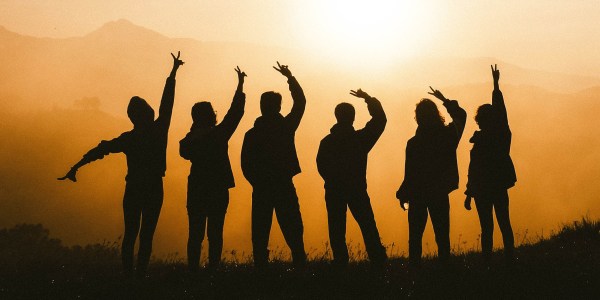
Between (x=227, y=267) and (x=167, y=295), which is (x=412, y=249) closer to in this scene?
(x=227, y=267)

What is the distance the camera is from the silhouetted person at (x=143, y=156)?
26.1 feet

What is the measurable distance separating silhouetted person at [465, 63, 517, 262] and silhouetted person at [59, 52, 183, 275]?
4.65 metres


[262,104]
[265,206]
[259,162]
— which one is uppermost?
[262,104]

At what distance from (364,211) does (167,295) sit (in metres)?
2.97

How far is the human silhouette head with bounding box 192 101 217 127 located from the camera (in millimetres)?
8195

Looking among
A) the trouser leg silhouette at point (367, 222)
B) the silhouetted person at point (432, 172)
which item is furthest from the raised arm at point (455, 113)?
the trouser leg silhouette at point (367, 222)

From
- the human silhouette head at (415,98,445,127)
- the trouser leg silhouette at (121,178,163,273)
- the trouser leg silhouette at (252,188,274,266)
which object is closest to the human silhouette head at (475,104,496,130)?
the human silhouette head at (415,98,445,127)

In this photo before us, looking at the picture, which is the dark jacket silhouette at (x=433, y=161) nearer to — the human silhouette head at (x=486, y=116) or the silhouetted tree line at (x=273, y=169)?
the silhouetted tree line at (x=273, y=169)

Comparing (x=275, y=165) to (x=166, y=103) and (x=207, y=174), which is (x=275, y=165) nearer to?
(x=207, y=174)

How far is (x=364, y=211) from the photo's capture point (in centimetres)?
850

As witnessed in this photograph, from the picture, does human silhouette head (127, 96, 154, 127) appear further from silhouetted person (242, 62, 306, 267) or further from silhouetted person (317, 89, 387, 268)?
silhouetted person (317, 89, 387, 268)

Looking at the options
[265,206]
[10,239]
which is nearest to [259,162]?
[265,206]

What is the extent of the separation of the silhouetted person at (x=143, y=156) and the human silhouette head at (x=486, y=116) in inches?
179

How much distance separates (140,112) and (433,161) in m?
4.16
